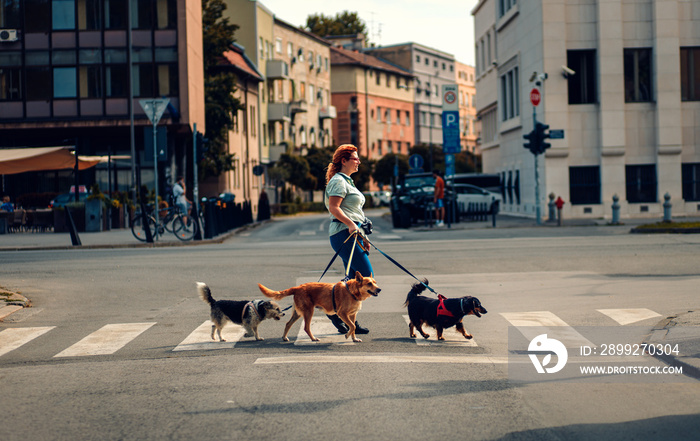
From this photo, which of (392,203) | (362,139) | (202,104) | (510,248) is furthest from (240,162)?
(510,248)

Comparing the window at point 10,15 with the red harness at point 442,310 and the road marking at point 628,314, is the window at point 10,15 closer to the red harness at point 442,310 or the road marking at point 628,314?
the road marking at point 628,314

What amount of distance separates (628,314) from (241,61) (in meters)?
58.2

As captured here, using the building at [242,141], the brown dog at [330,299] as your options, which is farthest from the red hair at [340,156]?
the building at [242,141]

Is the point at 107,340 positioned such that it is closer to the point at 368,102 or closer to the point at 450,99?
the point at 450,99

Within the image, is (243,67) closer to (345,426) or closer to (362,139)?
(362,139)

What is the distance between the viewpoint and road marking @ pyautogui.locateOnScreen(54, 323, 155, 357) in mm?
8359

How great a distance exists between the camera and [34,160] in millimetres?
31031

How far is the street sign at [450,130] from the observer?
34719 millimetres

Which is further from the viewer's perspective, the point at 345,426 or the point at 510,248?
the point at 510,248

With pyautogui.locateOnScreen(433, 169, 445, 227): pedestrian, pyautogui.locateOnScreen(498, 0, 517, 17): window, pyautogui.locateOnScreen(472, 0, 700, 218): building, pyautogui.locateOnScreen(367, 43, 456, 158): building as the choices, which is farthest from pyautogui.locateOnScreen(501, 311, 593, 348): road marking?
pyautogui.locateOnScreen(367, 43, 456, 158): building

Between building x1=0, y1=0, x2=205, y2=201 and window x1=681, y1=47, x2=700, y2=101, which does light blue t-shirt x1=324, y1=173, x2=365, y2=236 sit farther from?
building x1=0, y1=0, x2=205, y2=201

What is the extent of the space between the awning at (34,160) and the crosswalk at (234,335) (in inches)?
866

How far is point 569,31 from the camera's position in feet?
126

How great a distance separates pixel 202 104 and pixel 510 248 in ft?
104
